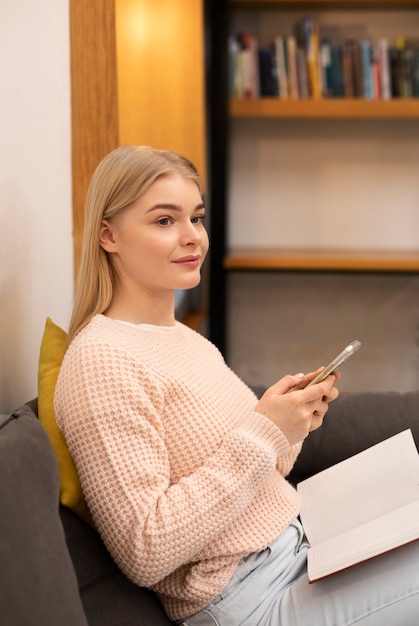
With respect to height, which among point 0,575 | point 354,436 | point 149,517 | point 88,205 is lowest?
point 354,436

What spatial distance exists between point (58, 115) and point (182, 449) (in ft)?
2.23

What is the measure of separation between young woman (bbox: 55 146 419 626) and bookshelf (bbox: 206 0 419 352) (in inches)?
78.8

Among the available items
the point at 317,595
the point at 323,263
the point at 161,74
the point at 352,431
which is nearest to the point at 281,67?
the point at 323,263

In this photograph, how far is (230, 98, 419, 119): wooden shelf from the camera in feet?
10.7

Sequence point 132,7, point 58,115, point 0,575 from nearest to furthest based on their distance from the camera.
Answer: point 0,575, point 58,115, point 132,7

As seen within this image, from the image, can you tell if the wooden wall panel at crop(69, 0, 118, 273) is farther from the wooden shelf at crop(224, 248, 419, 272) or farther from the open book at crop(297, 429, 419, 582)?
the wooden shelf at crop(224, 248, 419, 272)

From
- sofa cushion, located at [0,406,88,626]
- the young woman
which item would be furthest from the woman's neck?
sofa cushion, located at [0,406,88,626]

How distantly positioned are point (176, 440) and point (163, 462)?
0.19ft

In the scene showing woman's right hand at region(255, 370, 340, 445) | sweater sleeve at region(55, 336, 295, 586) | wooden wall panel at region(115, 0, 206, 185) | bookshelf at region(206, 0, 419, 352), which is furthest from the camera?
bookshelf at region(206, 0, 419, 352)

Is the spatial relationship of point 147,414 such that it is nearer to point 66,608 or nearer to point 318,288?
point 66,608

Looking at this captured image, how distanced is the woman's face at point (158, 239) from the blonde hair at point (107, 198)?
13 millimetres

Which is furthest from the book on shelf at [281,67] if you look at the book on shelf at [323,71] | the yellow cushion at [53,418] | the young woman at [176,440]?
the yellow cushion at [53,418]

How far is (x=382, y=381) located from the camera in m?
3.77

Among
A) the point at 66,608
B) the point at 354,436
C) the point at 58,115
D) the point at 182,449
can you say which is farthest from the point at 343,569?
the point at 58,115
